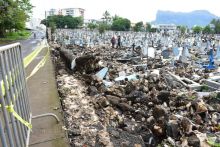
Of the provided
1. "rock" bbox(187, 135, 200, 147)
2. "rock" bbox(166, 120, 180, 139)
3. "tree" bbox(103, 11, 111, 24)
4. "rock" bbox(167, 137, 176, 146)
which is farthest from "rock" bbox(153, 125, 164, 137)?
"tree" bbox(103, 11, 111, 24)

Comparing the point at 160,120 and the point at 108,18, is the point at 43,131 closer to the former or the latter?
the point at 160,120

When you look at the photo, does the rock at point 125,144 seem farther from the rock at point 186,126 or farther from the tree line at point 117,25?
the tree line at point 117,25

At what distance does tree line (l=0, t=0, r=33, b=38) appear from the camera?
43.9 m

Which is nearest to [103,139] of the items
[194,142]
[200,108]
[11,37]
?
[194,142]

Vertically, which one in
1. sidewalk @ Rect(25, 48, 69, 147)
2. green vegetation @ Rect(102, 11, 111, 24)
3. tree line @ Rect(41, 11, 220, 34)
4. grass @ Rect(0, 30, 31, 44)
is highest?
green vegetation @ Rect(102, 11, 111, 24)

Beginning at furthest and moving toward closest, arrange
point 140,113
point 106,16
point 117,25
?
point 106,16 → point 117,25 → point 140,113

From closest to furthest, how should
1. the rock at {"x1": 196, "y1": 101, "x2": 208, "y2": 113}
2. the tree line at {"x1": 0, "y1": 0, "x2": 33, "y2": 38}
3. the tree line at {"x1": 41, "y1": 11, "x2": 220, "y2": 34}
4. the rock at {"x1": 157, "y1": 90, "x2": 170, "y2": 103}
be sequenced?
1. the rock at {"x1": 196, "y1": 101, "x2": 208, "y2": 113}
2. the rock at {"x1": 157, "y1": 90, "x2": 170, "y2": 103}
3. the tree line at {"x1": 0, "y1": 0, "x2": 33, "y2": 38}
4. the tree line at {"x1": 41, "y1": 11, "x2": 220, "y2": 34}

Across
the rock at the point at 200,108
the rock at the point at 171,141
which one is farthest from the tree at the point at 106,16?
the rock at the point at 171,141

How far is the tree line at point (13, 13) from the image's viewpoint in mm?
43853

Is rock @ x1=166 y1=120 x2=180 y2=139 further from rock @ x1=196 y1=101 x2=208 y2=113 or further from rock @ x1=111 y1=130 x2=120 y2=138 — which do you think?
rock @ x1=196 y1=101 x2=208 y2=113

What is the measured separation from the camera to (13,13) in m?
47.1

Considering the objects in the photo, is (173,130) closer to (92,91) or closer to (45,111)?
(45,111)

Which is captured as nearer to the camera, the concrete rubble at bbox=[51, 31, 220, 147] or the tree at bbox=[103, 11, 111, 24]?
the concrete rubble at bbox=[51, 31, 220, 147]

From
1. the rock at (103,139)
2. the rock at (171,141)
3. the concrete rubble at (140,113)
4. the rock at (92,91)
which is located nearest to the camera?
the rock at (103,139)
